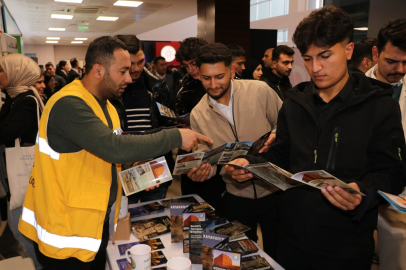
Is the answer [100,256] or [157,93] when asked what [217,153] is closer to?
[100,256]

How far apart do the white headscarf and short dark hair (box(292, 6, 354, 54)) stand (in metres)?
2.35

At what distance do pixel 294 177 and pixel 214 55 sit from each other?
48.5 inches

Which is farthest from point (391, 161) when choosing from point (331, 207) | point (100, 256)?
point (100, 256)

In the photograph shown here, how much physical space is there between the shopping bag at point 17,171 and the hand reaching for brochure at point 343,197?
233 cm

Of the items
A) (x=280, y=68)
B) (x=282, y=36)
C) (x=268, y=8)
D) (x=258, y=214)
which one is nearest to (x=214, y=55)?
(x=258, y=214)

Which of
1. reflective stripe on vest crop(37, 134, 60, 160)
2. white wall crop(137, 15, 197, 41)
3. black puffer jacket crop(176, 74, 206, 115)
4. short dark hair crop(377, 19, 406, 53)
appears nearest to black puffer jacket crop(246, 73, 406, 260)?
short dark hair crop(377, 19, 406, 53)

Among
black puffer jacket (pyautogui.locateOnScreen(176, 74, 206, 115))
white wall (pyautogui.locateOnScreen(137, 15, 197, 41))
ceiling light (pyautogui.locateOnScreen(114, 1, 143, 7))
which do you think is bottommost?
black puffer jacket (pyautogui.locateOnScreen(176, 74, 206, 115))

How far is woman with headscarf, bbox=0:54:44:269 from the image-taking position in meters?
2.54

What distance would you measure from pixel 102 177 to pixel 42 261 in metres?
0.53

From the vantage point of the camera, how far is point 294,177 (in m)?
1.19

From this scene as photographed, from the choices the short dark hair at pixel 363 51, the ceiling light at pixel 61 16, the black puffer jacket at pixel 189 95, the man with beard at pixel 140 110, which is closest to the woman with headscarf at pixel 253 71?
the short dark hair at pixel 363 51

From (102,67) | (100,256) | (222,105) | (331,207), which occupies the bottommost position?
(100,256)

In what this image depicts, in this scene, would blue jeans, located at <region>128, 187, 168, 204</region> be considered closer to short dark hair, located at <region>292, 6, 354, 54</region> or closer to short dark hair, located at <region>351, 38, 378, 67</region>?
short dark hair, located at <region>292, 6, 354, 54</region>

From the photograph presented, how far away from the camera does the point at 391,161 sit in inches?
51.2
